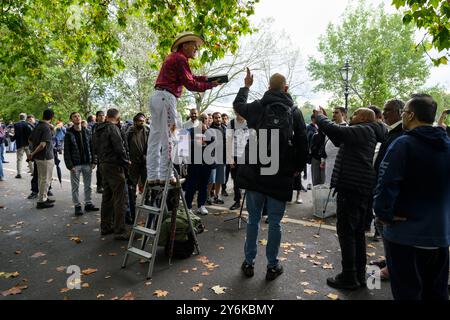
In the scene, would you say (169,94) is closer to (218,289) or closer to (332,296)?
(218,289)

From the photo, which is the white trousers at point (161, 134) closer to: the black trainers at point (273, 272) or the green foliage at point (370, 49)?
the black trainers at point (273, 272)

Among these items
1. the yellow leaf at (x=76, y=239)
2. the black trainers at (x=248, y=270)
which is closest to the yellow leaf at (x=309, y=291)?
the black trainers at (x=248, y=270)

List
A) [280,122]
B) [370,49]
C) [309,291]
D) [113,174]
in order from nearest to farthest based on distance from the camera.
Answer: [309,291]
[280,122]
[113,174]
[370,49]

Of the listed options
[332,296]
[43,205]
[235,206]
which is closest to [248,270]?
[332,296]

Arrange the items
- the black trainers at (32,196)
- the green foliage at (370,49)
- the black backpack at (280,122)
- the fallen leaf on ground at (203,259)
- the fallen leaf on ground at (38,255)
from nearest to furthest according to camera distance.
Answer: the black backpack at (280,122) → the fallen leaf on ground at (203,259) → the fallen leaf on ground at (38,255) → the black trainers at (32,196) → the green foliage at (370,49)

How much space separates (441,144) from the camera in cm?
254

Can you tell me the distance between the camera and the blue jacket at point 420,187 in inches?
99.1

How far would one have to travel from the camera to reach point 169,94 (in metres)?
4.24

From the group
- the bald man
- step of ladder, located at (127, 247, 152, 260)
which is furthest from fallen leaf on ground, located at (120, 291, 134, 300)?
the bald man

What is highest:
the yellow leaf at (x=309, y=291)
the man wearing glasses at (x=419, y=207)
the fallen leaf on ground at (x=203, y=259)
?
the man wearing glasses at (x=419, y=207)

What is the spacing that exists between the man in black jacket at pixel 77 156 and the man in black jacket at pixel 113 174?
1722 millimetres

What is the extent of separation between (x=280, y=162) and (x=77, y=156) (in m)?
5.64

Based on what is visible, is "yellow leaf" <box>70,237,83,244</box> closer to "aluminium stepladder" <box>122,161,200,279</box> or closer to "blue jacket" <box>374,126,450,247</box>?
"aluminium stepladder" <box>122,161,200,279</box>
